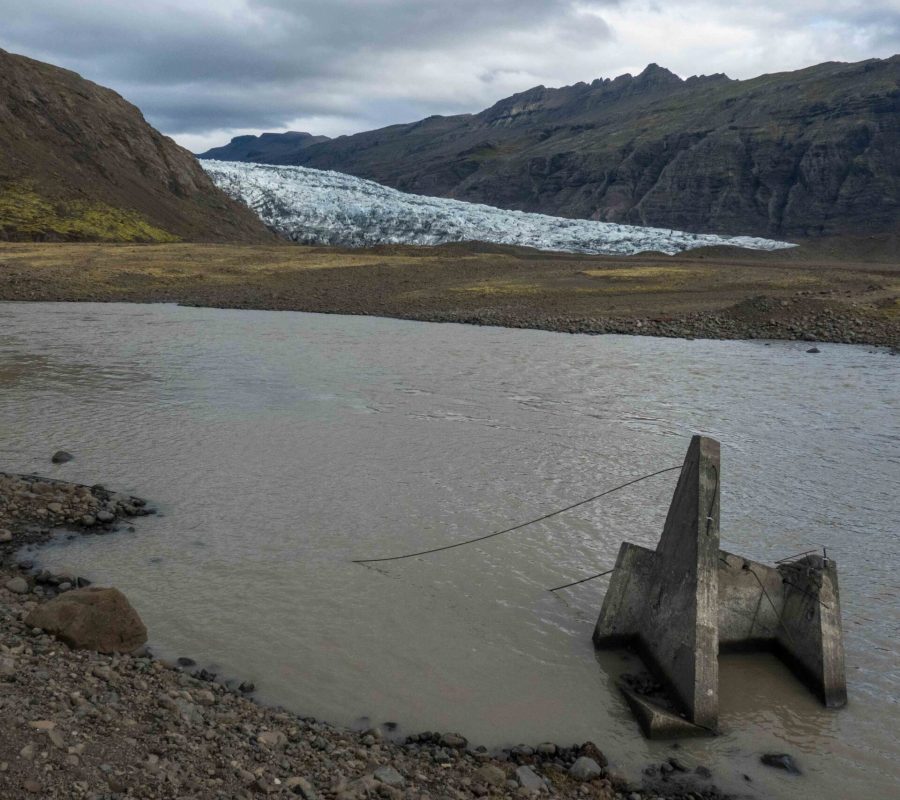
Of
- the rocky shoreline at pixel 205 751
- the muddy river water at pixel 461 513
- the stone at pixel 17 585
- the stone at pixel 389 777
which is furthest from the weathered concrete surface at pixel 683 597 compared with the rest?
the stone at pixel 17 585

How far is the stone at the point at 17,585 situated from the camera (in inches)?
335

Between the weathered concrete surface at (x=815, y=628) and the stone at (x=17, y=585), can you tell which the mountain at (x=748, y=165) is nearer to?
the weathered concrete surface at (x=815, y=628)

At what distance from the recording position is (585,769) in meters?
6.27

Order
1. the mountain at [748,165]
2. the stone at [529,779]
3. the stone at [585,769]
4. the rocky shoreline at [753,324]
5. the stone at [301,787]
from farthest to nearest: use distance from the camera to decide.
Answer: the mountain at [748,165] → the rocky shoreline at [753,324] → the stone at [585,769] → the stone at [529,779] → the stone at [301,787]

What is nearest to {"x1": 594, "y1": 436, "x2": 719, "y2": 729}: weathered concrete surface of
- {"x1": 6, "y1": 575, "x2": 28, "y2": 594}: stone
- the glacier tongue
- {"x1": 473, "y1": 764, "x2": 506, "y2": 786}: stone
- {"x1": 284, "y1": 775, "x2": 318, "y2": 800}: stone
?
{"x1": 473, "y1": 764, "x2": 506, "y2": 786}: stone

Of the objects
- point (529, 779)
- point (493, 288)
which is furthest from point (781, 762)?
point (493, 288)

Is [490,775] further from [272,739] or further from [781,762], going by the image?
[781,762]

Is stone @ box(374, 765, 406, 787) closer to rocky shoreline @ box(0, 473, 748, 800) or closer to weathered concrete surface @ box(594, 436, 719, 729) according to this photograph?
rocky shoreline @ box(0, 473, 748, 800)

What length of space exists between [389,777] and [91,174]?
81258mm

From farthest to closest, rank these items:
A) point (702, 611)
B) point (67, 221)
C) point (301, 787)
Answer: point (67, 221), point (702, 611), point (301, 787)

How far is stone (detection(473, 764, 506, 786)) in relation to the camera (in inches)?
237

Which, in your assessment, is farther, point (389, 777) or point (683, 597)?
point (683, 597)

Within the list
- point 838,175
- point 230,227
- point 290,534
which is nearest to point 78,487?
point 290,534

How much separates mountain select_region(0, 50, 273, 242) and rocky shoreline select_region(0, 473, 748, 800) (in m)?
63.1
